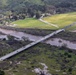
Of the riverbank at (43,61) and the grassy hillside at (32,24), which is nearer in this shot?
the riverbank at (43,61)

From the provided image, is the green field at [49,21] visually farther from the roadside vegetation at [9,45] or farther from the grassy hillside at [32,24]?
the roadside vegetation at [9,45]

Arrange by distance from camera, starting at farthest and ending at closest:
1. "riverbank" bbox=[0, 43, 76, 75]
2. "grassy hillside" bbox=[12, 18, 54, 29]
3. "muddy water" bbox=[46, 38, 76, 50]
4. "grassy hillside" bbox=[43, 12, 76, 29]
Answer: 1. "grassy hillside" bbox=[43, 12, 76, 29]
2. "grassy hillside" bbox=[12, 18, 54, 29]
3. "muddy water" bbox=[46, 38, 76, 50]
4. "riverbank" bbox=[0, 43, 76, 75]

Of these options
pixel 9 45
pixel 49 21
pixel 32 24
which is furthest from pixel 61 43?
pixel 49 21

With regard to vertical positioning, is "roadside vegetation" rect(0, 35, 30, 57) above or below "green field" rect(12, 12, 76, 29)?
above

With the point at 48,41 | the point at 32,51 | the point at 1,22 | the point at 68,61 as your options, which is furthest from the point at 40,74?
the point at 1,22

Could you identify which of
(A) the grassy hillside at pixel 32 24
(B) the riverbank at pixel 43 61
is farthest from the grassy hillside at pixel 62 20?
(B) the riverbank at pixel 43 61

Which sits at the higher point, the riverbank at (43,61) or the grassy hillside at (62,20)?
the riverbank at (43,61)

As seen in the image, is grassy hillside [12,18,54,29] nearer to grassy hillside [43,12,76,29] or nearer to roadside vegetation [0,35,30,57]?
grassy hillside [43,12,76,29]

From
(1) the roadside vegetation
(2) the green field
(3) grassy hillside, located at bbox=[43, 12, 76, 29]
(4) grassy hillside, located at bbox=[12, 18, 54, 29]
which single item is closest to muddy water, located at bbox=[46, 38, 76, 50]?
(1) the roadside vegetation

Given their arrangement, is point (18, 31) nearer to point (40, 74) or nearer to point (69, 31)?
point (69, 31)

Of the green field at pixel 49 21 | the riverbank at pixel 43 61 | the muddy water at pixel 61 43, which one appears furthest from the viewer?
the green field at pixel 49 21

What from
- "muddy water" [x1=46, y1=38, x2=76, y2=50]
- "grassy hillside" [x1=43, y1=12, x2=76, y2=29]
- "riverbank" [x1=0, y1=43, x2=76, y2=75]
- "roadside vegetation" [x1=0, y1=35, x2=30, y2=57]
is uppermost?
"riverbank" [x1=0, y1=43, x2=76, y2=75]
